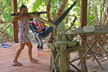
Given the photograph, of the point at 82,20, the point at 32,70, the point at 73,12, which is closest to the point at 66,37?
the point at 32,70

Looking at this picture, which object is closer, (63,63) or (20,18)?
(63,63)

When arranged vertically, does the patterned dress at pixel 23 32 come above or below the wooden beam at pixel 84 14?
below

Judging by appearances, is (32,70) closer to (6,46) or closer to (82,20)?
(82,20)

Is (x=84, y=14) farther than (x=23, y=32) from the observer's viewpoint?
Yes

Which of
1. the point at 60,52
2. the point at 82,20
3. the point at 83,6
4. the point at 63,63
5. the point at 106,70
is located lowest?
the point at 106,70

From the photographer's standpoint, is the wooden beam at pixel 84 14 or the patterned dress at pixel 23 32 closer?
the patterned dress at pixel 23 32

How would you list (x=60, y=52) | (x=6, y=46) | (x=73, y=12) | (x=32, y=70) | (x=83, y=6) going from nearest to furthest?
(x=60, y=52) → (x=32, y=70) → (x=83, y=6) → (x=6, y=46) → (x=73, y=12)

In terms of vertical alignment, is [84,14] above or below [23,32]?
above

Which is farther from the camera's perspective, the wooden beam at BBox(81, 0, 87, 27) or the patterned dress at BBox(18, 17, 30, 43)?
the wooden beam at BBox(81, 0, 87, 27)

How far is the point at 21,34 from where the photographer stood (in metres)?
2.79

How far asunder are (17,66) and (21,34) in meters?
0.54

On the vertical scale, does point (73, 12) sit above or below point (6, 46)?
above

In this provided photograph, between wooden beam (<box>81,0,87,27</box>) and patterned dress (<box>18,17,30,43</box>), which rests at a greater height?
wooden beam (<box>81,0,87,27</box>)

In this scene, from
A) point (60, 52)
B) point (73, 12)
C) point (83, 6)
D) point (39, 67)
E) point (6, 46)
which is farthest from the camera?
point (73, 12)
